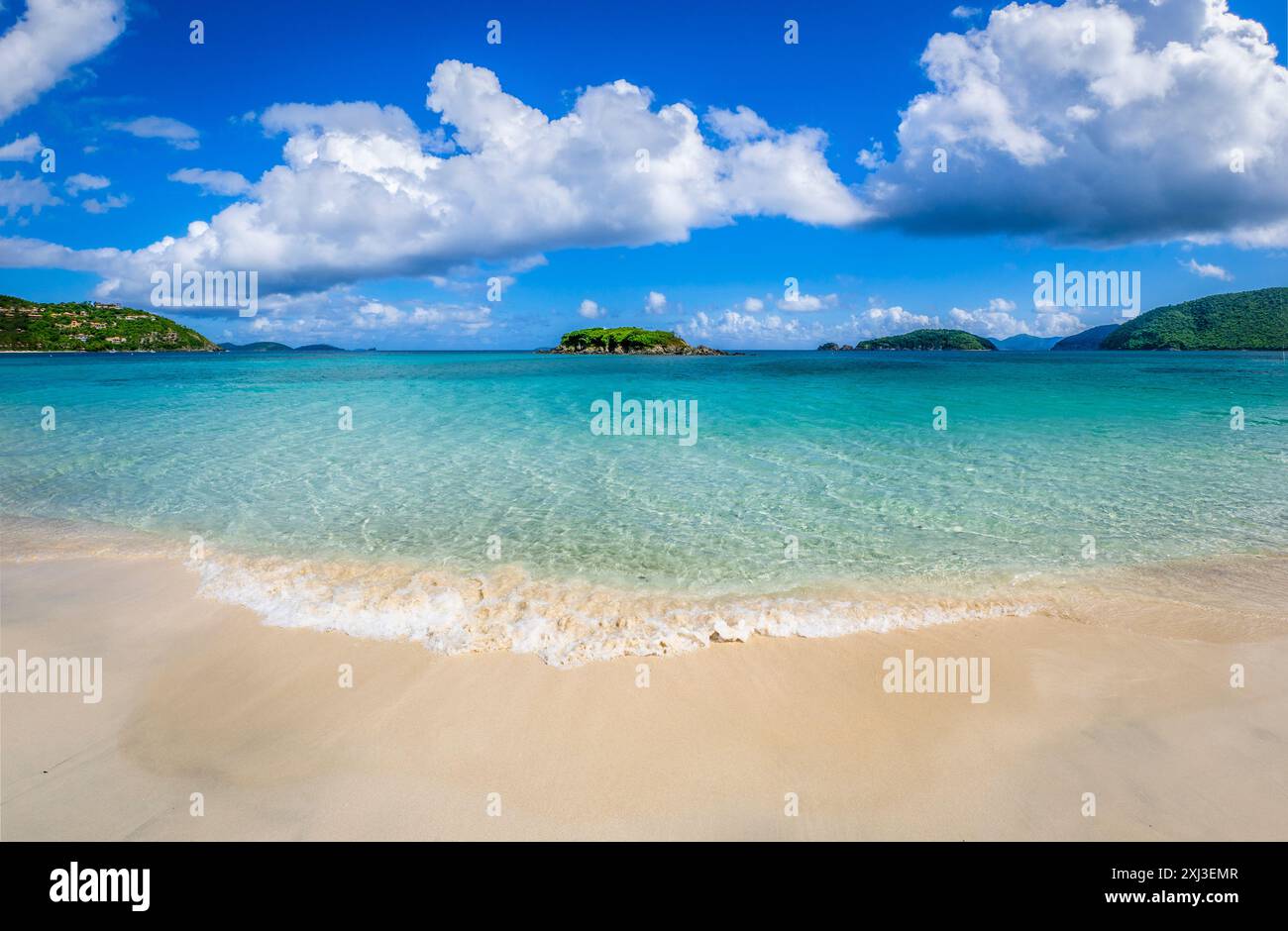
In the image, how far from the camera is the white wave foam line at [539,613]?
7.08m

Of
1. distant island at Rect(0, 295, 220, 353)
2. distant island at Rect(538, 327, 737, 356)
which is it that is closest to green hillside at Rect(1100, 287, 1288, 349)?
distant island at Rect(538, 327, 737, 356)

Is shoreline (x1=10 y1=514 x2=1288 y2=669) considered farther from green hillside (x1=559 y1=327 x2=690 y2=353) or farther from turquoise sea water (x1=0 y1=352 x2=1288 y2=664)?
green hillside (x1=559 y1=327 x2=690 y2=353)

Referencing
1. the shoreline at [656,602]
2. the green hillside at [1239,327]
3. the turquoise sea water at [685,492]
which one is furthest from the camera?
the green hillside at [1239,327]

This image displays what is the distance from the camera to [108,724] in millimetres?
5594

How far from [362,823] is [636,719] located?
8.11 feet

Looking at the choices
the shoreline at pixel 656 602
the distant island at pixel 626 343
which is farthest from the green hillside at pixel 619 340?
the shoreline at pixel 656 602

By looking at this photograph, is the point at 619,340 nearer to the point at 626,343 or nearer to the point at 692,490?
the point at 626,343

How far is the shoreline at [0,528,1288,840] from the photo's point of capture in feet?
14.7

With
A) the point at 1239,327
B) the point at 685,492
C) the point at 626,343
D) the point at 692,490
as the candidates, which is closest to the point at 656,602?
the point at 685,492

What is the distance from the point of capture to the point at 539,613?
7.82m

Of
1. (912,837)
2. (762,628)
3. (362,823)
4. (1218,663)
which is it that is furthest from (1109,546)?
(362,823)

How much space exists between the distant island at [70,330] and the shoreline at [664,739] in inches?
8781

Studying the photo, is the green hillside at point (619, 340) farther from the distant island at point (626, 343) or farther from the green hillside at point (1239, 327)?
the green hillside at point (1239, 327)

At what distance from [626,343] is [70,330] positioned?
16969 centimetres
